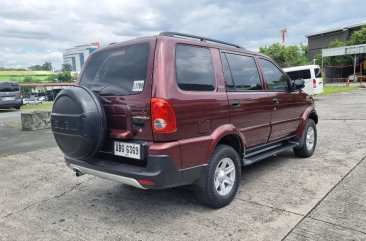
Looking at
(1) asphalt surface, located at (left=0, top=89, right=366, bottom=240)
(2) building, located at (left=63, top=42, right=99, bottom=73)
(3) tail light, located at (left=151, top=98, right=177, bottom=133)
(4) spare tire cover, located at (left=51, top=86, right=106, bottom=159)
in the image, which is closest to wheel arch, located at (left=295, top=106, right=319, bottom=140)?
(1) asphalt surface, located at (left=0, top=89, right=366, bottom=240)

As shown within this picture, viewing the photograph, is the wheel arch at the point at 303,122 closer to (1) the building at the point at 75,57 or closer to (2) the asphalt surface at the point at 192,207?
(2) the asphalt surface at the point at 192,207

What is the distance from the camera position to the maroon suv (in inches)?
125

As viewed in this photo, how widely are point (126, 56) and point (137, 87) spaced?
0.51m

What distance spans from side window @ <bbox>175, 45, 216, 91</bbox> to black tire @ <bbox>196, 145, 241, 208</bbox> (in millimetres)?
750

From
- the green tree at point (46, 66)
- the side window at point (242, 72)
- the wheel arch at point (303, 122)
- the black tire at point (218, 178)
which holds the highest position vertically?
the green tree at point (46, 66)

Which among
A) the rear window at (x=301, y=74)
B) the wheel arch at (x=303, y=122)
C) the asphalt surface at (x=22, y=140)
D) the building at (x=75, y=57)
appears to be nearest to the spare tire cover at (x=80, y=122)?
the wheel arch at (x=303, y=122)

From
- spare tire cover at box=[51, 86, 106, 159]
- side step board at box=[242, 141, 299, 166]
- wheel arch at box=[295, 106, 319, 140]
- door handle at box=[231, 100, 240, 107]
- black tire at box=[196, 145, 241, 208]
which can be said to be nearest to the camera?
spare tire cover at box=[51, 86, 106, 159]

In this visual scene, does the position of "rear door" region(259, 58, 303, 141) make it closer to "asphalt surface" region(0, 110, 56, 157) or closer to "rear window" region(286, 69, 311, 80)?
"asphalt surface" region(0, 110, 56, 157)

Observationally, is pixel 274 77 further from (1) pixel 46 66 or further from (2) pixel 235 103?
(1) pixel 46 66

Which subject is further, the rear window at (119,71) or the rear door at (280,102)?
the rear door at (280,102)

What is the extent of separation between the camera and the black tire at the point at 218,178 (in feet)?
11.6

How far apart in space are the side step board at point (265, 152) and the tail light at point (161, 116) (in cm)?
145

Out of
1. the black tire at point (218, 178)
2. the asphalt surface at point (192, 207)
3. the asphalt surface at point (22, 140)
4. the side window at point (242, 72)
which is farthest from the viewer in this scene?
the asphalt surface at point (22, 140)

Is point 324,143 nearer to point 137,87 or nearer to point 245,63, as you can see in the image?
point 245,63
